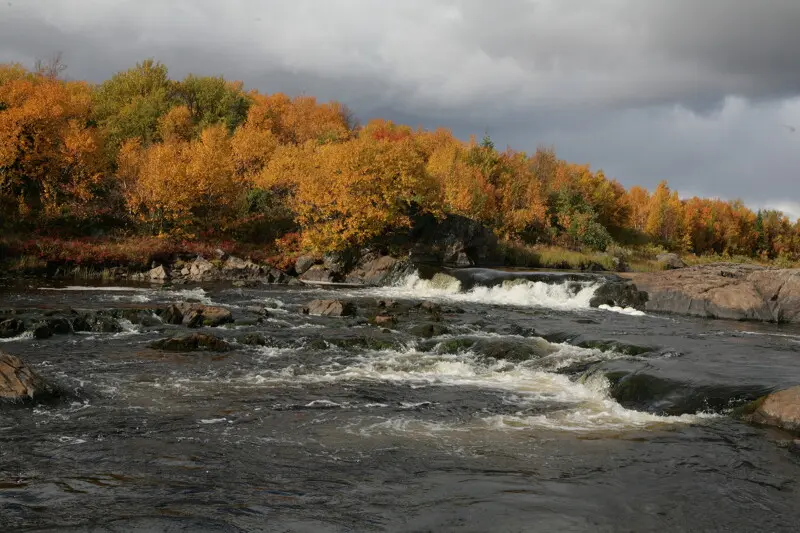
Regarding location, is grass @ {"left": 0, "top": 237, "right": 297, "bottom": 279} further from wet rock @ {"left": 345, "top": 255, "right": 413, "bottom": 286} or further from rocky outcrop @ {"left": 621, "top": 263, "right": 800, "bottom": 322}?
rocky outcrop @ {"left": 621, "top": 263, "right": 800, "bottom": 322}

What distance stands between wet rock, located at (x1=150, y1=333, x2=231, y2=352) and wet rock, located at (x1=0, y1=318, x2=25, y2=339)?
192 inches

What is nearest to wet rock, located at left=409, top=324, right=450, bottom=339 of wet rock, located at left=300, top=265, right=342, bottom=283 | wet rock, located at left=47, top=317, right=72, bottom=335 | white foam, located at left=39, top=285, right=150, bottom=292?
wet rock, located at left=47, top=317, right=72, bottom=335

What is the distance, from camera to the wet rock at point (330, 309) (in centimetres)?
2564

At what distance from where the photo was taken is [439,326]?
869 inches

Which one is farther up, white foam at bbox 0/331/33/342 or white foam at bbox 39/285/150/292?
white foam at bbox 39/285/150/292

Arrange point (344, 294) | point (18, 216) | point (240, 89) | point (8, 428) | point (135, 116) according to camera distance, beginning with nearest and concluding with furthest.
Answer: point (8, 428) < point (344, 294) < point (18, 216) < point (135, 116) < point (240, 89)

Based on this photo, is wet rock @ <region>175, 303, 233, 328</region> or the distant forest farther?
the distant forest

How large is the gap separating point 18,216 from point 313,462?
4151cm

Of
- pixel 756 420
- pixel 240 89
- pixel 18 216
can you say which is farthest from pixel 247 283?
pixel 240 89

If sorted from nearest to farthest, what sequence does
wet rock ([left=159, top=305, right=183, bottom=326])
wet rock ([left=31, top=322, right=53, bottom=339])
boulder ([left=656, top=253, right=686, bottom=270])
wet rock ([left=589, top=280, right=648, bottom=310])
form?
wet rock ([left=31, top=322, right=53, bottom=339]) < wet rock ([left=159, top=305, right=183, bottom=326]) < wet rock ([left=589, top=280, right=648, bottom=310]) < boulder ([left=656, top=253, right=686, bottom=270])

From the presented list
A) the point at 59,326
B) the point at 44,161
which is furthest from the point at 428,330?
the point at 44,161

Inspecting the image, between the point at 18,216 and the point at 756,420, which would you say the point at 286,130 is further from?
the point at 756,420

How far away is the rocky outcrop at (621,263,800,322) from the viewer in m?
28.5

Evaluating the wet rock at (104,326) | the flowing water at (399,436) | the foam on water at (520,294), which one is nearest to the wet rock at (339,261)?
the foam on water at (520,294)
